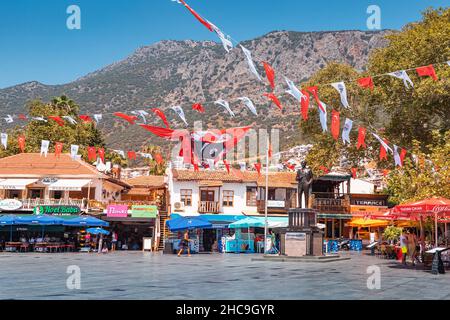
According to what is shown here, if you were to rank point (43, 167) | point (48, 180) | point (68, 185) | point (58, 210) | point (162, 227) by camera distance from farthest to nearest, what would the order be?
point (43, 167)
point (162, 227)
point (48, 180)
point (68, 185)
point (58, 210)

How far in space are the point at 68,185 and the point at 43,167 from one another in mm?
5035

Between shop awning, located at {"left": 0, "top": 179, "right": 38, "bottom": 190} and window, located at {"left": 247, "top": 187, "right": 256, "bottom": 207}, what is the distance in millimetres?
17488

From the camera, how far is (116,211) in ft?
132

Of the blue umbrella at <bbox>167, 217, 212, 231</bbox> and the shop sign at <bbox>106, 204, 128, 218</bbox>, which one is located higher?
the shop sign at <bbox>106, 204, 128, 218</bbox>

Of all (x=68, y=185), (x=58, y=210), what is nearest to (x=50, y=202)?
(x=58, y=210)

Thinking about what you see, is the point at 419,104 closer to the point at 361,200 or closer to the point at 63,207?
the point at 361,200

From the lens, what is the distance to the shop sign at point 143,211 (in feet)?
132

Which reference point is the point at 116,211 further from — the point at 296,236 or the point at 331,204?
the point at 296,236

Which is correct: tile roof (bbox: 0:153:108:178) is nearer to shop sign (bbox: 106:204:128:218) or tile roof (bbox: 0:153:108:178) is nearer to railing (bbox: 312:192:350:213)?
shop sign (bbox: 106:204:128:218)

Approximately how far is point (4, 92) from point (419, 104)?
134073 mm

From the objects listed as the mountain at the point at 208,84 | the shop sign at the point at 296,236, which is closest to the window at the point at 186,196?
the shop sign at the point at 296,236

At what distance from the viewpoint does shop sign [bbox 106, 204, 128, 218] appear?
1583 inches

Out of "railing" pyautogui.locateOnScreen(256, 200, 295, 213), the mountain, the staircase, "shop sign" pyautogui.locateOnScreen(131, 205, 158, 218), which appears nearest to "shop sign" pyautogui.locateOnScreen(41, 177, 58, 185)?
"shop sign" pyautogui.locateOnScreen(131, 205, 158, 218)

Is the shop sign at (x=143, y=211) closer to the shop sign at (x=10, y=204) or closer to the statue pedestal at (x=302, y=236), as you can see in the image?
the shop sign at (x=10, y=204)
